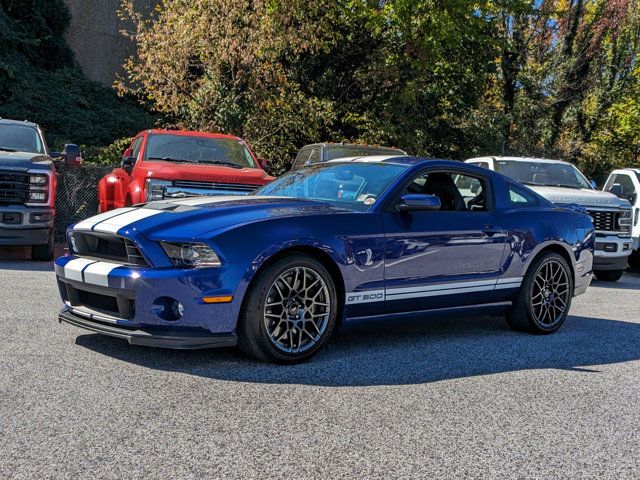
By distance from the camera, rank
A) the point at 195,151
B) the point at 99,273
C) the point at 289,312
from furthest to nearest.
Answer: the point at 195,151
the point at 289,312
the point at 99,273

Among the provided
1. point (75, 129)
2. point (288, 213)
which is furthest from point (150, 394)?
point (75, 129)

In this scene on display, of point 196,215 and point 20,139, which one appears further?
point 20,139

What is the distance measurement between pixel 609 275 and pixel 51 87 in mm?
19007

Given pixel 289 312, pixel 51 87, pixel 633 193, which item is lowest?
pixel 633 193

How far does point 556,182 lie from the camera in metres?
13.1

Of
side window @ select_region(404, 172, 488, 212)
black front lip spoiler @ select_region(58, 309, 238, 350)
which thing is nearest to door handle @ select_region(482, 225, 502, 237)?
side window @ select_region(404, 172, 488, 212)

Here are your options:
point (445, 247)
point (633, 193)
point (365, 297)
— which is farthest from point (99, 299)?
point (633, 193)

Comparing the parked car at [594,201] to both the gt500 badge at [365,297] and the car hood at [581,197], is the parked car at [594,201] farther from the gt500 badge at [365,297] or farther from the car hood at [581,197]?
the gt500 badge at [365,297]

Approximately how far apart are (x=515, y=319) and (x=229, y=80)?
12.9 metres

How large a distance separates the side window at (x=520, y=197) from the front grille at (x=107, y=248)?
358cm

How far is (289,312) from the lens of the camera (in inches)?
216

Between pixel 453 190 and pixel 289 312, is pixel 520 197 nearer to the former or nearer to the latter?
pixel 453 190

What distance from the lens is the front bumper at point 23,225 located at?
11055mm

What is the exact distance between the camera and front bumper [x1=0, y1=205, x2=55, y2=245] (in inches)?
435
